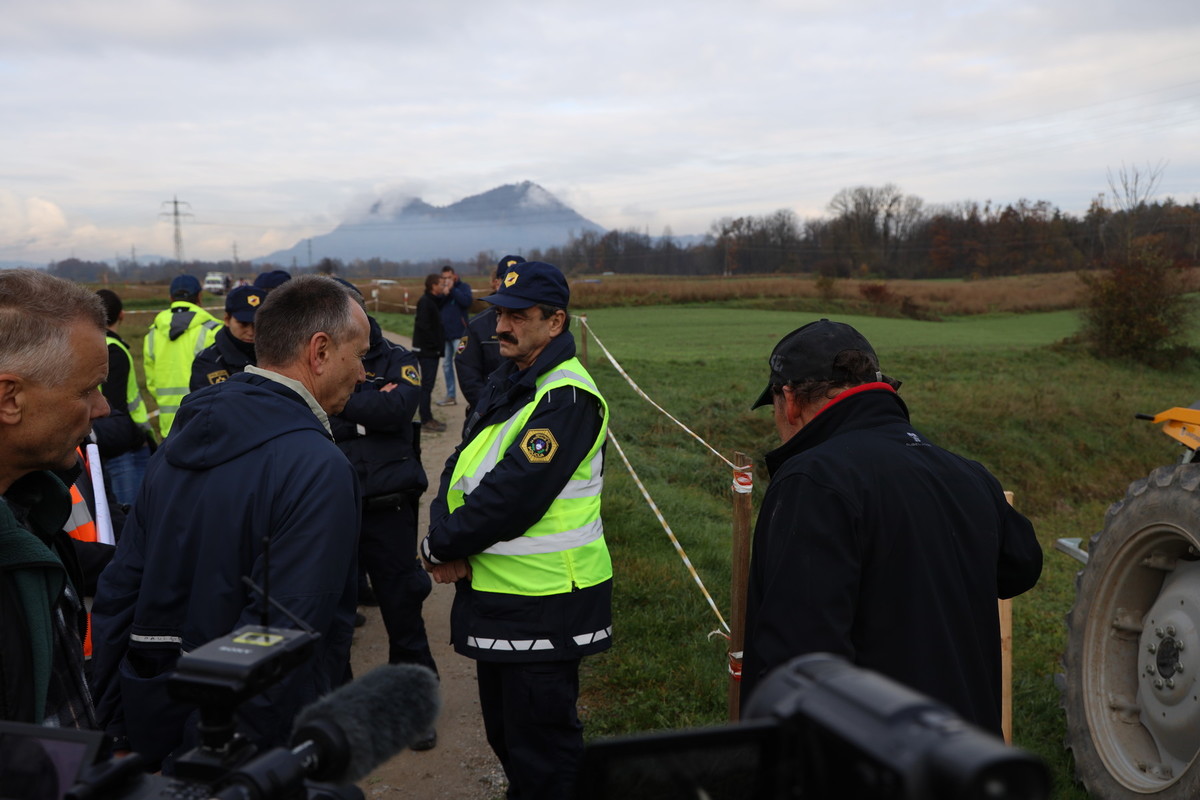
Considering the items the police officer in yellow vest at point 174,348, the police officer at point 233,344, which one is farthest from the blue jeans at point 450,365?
the police officer at point 233,344

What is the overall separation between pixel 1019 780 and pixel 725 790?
1.31ft

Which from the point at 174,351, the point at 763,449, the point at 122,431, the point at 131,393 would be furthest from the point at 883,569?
the point at 763,449

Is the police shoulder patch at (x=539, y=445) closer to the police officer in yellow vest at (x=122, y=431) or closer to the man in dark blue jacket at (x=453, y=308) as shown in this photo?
the police officer in yellow vest at (x=122, y=431)

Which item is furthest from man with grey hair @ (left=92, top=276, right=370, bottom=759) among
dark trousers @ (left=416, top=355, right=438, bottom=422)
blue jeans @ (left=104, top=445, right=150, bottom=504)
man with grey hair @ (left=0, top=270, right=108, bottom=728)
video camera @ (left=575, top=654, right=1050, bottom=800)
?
dark trousers @ (left=416, top=355, right=438, bottom=422)

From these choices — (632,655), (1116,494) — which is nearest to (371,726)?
(632,655)

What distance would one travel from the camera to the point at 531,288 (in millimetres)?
3615

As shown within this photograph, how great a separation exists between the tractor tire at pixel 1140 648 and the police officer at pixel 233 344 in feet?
15.1

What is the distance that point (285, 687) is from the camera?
2.32 m

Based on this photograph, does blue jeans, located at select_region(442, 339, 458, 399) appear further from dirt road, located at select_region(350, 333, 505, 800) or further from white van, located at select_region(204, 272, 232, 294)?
white van, located at select_region(204, 272, 232, 294)

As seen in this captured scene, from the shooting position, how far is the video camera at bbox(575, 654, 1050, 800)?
698mm

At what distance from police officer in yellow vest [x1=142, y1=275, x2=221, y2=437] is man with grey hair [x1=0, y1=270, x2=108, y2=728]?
5.29 meters

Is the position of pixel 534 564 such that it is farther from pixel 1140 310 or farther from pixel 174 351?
pixel 1140 310

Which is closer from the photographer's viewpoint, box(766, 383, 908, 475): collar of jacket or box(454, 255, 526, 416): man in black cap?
box(766, 383, 908, 475): collar of jacket

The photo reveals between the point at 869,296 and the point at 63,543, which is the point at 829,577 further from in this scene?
the point at 869,296
